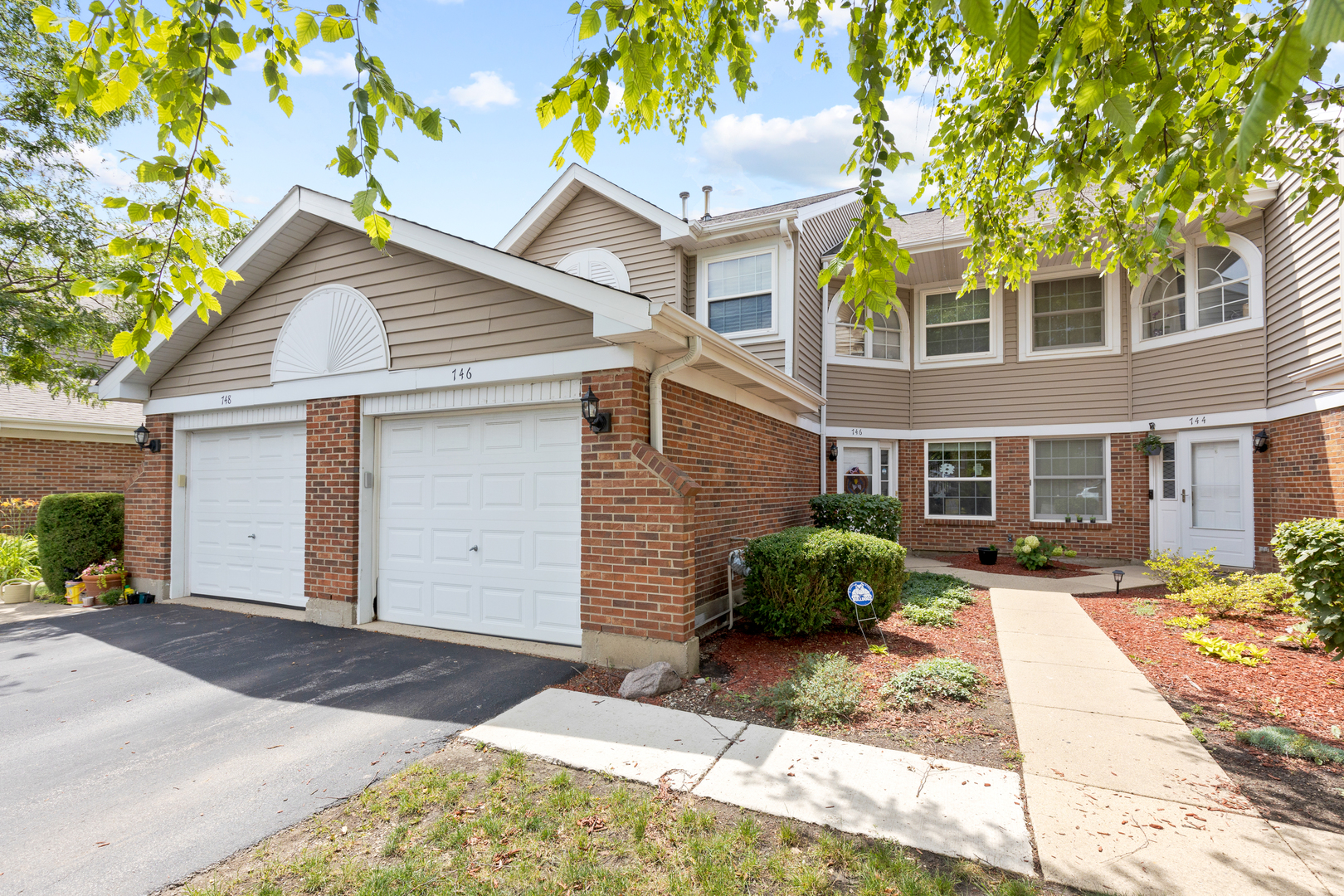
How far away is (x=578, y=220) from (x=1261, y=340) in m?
11.6

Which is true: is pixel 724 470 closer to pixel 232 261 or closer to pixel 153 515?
pixel 232 261

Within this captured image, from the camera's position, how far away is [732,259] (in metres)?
10.6

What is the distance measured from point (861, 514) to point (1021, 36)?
8344 millimetres

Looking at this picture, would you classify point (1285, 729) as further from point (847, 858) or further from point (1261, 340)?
point (1261, 340)

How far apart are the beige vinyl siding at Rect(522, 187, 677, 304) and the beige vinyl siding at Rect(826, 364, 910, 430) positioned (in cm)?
393

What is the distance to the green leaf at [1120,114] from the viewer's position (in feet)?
6.33

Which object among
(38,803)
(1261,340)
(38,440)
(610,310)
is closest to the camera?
(38,803)

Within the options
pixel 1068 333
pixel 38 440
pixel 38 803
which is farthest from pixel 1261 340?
pixel 38 440

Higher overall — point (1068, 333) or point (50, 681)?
point (1068, 333)

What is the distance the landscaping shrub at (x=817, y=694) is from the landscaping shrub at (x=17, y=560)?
11.1 metres

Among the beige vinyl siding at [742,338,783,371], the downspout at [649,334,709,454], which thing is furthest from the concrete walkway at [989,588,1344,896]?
the beige vinyl siding at [742,338,783,371]

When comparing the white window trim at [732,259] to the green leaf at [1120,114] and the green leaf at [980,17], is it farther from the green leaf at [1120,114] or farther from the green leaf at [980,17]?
the green leaf at [980,17]

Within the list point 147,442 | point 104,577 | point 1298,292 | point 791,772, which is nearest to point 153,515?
point 147,442

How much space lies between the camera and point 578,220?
1166 centimetres
